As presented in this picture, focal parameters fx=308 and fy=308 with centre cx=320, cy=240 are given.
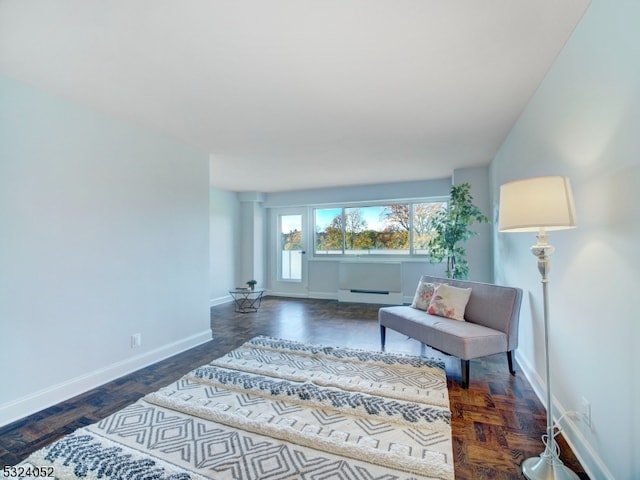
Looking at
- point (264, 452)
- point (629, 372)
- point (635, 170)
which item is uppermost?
point (635, 170)

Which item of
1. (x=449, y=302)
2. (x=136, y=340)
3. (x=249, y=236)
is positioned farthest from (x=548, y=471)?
(x=249, y=236)

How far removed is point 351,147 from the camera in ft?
12.2

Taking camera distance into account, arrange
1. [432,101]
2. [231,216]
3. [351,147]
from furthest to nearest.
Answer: [231,216] < [351,147] < [432,101]

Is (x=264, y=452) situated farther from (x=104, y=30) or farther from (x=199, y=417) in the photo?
(x=104, y=30)

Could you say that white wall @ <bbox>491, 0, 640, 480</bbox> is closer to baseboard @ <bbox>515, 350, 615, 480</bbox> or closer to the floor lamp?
baseboard @ <bbox>515, 350, 615, 480</bbox>

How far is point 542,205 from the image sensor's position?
1466 mm

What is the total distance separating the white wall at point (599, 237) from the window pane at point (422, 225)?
12.0 feet

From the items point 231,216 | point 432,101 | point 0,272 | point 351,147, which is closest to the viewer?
point 0,272

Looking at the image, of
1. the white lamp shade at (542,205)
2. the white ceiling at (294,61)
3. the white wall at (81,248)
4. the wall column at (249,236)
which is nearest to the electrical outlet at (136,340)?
the white wall at (81,248)

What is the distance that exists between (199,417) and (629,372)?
7.59 ft

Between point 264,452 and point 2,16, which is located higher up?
point 2,16

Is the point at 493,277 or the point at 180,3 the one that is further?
the point at 493,277

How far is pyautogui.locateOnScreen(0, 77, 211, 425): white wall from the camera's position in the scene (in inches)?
83.4

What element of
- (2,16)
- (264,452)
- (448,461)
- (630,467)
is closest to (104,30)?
(2,16)
